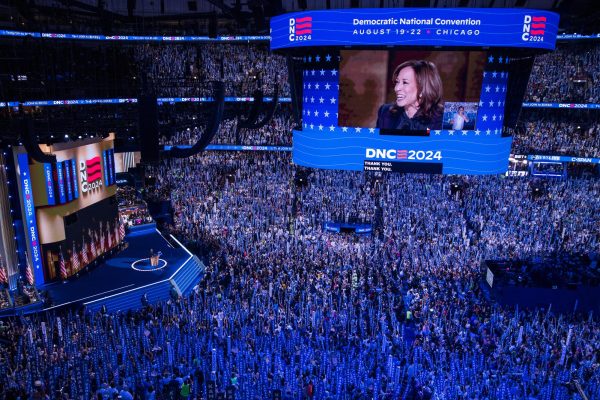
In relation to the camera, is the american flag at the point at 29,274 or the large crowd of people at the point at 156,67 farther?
the large crowd of people at the point at 156,67

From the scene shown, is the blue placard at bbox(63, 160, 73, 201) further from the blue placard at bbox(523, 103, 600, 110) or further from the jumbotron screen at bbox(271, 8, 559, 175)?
the blue placard at bbox(523, 103, 600, 110)

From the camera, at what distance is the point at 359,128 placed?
660 inches

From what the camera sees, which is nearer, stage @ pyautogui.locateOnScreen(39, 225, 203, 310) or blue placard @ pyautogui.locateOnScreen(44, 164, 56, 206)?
stage @ pyautogui.locateOnScreen(39, 225, 203, 310)

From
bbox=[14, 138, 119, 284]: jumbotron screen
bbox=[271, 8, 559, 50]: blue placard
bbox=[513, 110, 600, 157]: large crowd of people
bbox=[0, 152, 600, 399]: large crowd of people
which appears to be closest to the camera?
bbox=[0, 152, 600, 399]: large crowd of people

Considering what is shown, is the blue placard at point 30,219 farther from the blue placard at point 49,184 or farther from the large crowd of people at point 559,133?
the large crowd of people at point 559,133

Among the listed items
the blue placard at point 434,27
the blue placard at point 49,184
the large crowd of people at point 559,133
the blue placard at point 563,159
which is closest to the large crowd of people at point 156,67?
the blue placard at point 49,184

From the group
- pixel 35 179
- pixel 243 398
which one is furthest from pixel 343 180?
pixel 243 398

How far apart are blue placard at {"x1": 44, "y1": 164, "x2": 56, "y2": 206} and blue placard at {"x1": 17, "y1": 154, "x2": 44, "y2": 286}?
0.56 metres

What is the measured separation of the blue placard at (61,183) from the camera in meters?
18.7

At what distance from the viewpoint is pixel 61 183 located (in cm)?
1889

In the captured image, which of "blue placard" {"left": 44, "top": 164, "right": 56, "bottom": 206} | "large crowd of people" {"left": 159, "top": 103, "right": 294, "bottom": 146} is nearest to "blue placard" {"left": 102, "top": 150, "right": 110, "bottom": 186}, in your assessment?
"blue placard" {"left": 44, "top": 164, "right": 56, "bottom": 206}

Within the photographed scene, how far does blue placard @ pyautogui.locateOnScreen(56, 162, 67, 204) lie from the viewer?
61.3 feet

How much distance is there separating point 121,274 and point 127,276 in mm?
442

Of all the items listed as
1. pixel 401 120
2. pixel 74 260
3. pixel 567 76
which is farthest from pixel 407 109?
pixel 567 76
